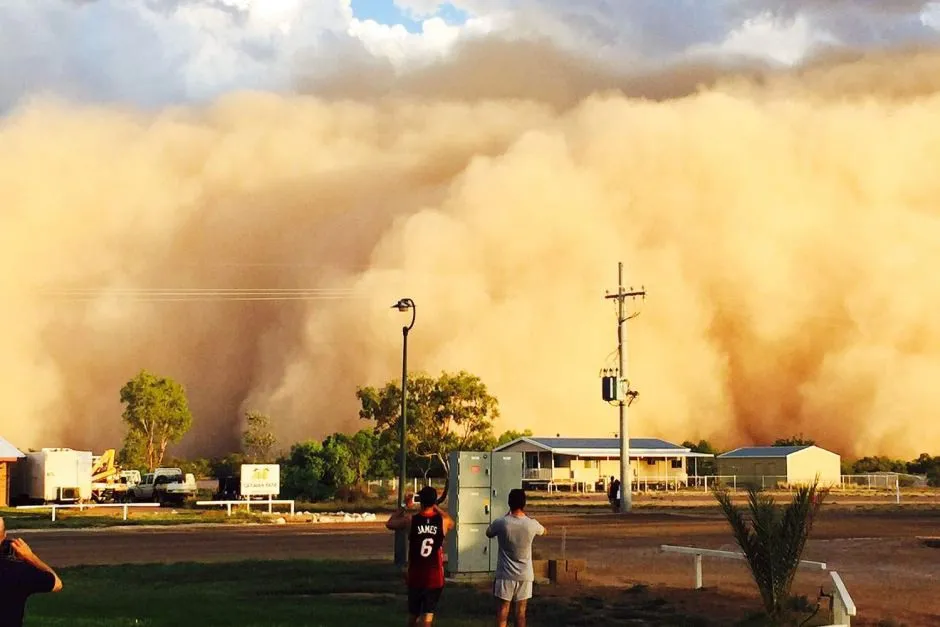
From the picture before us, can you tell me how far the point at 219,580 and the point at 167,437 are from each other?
65586 mm

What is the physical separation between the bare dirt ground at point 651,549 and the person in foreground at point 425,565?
5.75 meters

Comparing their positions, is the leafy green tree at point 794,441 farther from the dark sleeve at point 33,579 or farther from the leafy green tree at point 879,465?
the dark sleeve at point 33,579

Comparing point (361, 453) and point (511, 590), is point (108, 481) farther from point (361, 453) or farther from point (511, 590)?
point (511, 590)

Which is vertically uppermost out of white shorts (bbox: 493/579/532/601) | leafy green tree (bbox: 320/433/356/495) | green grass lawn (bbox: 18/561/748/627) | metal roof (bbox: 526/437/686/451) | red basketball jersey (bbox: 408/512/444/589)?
metal roof (bbox: 526/437/686/451)

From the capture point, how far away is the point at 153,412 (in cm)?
8175

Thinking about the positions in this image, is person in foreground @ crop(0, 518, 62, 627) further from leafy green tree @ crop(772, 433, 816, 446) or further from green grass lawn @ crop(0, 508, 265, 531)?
leafy green tree @ crop(772, 433, 816, 446)

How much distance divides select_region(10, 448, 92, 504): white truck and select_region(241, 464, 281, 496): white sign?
1256cm

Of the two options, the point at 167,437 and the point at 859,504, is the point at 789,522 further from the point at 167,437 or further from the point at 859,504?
the point at 167,437

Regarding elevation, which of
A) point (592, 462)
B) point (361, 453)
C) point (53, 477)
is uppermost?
point (361, 453)

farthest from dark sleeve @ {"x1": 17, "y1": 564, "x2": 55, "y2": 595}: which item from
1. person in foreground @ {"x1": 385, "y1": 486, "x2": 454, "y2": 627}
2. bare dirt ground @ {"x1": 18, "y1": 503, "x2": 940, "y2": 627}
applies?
bare dirt ground @ {"x1": 18, "y1": 503, "x2": 940, "y2": 627}

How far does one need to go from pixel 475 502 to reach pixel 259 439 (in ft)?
238

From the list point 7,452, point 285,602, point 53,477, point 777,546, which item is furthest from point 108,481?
point 777,546

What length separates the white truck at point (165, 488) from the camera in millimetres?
55938

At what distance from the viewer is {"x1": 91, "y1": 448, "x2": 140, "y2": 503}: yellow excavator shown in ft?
198
